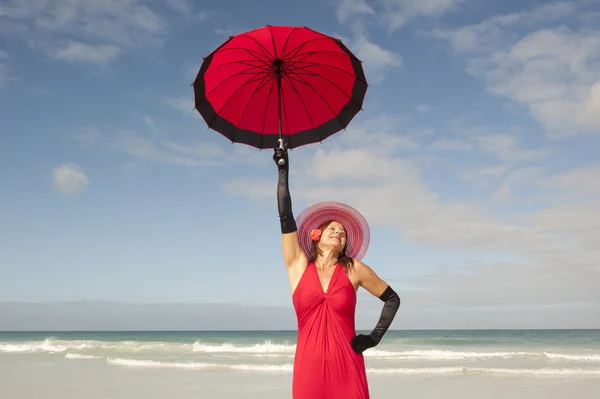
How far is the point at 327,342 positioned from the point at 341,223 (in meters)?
0.80

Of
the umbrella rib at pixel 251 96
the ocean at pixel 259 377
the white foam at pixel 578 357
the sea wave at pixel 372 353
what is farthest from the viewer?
the sea wave at pixel 372 353

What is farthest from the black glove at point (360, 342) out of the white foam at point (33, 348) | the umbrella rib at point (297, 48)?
the white foam at point (33, 348)

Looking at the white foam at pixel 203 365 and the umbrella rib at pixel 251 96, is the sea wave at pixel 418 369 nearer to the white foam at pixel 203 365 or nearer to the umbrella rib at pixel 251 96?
the white foam at pixel 203 365

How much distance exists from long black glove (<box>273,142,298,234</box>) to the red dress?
0.29m

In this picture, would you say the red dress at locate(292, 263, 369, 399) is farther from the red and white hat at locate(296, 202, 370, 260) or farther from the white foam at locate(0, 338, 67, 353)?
the white foam at locate(0, 338, 67, 353)

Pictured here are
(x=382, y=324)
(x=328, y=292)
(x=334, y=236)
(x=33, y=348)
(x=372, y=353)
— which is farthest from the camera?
(x=33, y=348)

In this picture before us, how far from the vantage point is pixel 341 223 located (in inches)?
143

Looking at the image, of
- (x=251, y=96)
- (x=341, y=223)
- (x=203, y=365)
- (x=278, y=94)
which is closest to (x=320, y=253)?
(x=341, y=223)

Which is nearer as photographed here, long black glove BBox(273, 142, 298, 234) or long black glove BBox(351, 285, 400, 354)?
long black glove BBox(351, 285, 400, 354)

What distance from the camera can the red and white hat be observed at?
3631mm

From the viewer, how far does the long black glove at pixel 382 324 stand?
10.5ft

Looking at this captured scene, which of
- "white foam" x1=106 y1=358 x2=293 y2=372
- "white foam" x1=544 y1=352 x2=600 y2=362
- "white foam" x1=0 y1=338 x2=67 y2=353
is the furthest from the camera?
"white foam" x1=0 y1=338 x2=67 y2=353

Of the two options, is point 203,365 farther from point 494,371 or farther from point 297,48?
point 297,48

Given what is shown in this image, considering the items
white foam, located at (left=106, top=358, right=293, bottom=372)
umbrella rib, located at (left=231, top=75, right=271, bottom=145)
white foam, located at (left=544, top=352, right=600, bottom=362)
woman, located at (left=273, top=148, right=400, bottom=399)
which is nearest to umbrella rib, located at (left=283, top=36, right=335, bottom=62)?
umbrella rib, located at (left=231, top=75, right=271, bottom=145)
